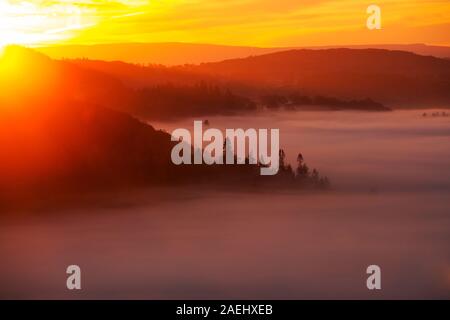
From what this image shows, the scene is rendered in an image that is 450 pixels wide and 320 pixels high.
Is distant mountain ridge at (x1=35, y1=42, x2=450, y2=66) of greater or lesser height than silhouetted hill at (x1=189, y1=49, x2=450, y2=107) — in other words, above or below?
above

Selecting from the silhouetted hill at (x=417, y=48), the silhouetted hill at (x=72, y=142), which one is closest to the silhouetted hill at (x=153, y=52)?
the silhouetted hill at (x=72, y=142)

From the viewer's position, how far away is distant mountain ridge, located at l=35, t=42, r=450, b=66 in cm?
777

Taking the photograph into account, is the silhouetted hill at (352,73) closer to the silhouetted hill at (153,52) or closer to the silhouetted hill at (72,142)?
the silhouetted hill at (153,52)

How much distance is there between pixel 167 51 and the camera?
308 inches

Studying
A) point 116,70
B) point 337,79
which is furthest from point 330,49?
point 116,70

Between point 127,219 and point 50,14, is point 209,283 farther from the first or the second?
point 50,14

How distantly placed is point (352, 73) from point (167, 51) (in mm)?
1502

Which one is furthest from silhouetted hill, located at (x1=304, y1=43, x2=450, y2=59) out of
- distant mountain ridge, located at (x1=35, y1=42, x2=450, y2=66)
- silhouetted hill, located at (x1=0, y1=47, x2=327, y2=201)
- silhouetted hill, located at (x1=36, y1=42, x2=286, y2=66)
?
silhouetted hill, located at (x1=0, y1=47, x2=327, y2=201)

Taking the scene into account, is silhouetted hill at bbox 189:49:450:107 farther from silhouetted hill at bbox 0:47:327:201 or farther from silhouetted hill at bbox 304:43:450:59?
silhouetted hill at bbox 0:47:327:201

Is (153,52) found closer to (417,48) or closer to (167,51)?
(167,51)

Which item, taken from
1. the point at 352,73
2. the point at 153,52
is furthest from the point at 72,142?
the point at 352,73

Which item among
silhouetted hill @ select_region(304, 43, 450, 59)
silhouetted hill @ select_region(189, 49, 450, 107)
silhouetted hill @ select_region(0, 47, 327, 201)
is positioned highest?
silhouetted hill @ select_region(304, 43, 450, 59)

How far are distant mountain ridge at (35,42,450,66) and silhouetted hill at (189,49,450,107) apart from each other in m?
0.05

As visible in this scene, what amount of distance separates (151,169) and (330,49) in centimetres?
172
